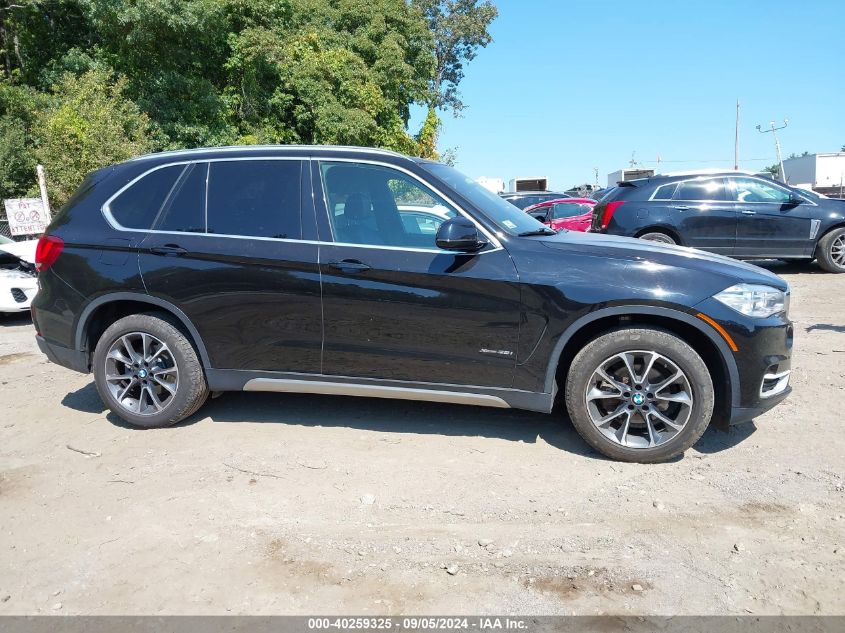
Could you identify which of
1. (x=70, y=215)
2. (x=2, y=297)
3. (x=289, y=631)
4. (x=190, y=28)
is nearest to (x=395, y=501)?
(x=289, y=631)

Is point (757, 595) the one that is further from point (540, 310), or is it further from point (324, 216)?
point (324, 216)

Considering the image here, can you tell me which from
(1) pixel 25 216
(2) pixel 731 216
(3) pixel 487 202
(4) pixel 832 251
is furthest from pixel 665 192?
(1) pixel 25 216

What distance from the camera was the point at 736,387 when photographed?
3752 millimetres

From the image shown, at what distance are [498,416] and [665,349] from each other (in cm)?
140

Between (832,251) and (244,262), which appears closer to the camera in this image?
(244,262)

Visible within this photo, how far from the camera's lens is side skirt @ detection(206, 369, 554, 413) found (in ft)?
13.0

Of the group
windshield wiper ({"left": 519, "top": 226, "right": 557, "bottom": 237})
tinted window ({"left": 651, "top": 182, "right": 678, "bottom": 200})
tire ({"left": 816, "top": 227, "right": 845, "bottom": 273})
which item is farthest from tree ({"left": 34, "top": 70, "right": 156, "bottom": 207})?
tire ({"left": 816, "top": 227, "right": 845, "bottom": 273})

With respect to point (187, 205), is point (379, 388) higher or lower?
lower

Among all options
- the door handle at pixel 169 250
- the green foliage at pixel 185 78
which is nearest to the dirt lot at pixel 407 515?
the door handle at pixel 169 250

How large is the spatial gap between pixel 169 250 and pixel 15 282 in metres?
5.96

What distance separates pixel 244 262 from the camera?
423cm

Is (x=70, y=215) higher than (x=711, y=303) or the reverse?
higher

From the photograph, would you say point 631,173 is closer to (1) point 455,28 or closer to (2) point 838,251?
(1) point 455,28

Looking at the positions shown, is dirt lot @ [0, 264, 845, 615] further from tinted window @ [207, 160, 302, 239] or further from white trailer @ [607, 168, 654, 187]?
white trailer @ [607, 168, 654, 187]
